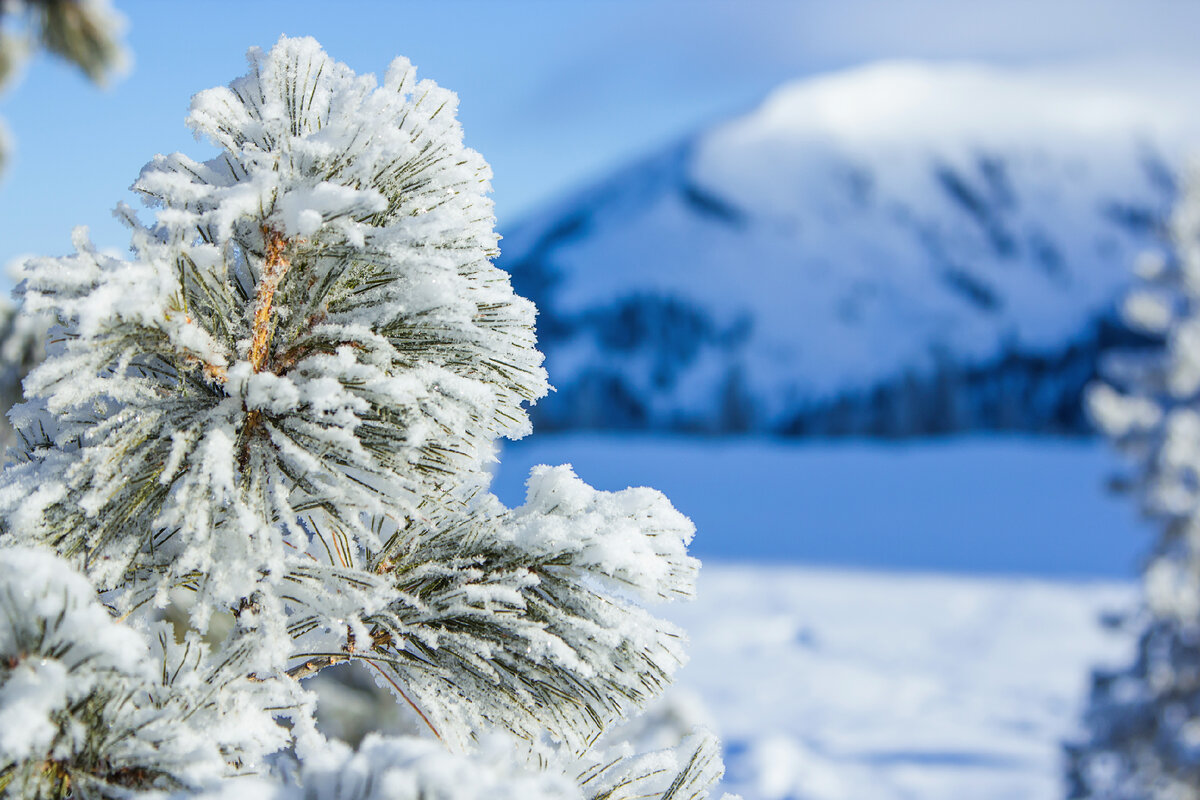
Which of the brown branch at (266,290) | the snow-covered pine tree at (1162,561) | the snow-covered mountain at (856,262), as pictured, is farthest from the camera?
the snow-covered mountain at (856,262)

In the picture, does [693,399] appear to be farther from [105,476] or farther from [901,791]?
[105,476]

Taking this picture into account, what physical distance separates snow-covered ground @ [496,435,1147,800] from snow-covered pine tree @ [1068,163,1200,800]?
1.09 metres

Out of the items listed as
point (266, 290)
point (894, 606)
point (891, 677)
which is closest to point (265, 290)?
point (266, 290)

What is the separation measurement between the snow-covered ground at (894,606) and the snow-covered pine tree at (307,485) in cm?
1365

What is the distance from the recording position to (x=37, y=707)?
88 cm

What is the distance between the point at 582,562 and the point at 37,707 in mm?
701

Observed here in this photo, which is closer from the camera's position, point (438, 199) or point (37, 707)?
point (37, 707)

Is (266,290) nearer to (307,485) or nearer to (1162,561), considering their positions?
(307,485)

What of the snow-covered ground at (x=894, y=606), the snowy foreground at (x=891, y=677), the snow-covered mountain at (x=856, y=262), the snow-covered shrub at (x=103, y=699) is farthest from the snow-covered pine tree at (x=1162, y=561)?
the snow-covered mountain at (x=856, y=262)

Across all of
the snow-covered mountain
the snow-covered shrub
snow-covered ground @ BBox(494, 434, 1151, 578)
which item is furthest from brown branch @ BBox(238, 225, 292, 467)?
the snow-covered mountain

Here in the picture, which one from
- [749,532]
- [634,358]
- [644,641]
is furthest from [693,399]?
[644,641]

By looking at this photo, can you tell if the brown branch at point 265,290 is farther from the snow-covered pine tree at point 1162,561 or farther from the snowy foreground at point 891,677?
the snowy foreground at point 891,677

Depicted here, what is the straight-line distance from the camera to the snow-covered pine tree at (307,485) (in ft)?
3.50

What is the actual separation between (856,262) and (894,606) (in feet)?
251
